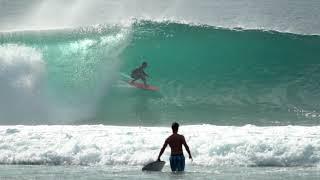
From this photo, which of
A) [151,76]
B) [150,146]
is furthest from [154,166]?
[151,76]

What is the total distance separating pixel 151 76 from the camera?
20047mm

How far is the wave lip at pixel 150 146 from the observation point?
41.0 feet

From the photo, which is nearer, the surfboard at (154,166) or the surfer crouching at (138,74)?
the surfboard at (154,166)

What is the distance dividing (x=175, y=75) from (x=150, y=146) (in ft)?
23.2

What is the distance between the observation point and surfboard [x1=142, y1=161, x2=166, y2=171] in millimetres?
11641

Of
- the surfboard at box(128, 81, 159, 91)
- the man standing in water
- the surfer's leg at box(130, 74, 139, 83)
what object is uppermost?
the surfer's leg at box(130, 74, 139, 83)

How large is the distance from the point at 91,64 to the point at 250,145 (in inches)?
323

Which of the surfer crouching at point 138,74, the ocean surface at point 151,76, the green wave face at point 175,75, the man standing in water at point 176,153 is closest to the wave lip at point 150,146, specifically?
the ocean surface at point 151,76

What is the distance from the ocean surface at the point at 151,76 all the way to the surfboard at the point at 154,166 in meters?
1.18

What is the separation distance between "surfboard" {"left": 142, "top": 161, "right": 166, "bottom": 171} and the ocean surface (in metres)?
1.18

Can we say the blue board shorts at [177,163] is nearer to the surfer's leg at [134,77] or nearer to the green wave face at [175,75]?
the green wave face at [175,75]

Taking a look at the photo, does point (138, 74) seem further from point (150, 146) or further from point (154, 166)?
point (154, 166)

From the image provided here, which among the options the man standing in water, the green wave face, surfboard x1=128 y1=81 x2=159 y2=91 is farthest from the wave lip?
surfboard x1=128 y1=81 x2=159 y2=91

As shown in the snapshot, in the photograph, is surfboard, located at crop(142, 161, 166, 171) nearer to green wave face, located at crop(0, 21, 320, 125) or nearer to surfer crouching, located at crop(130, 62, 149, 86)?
green wave face, located at crop(0, 21, 320, 125)
